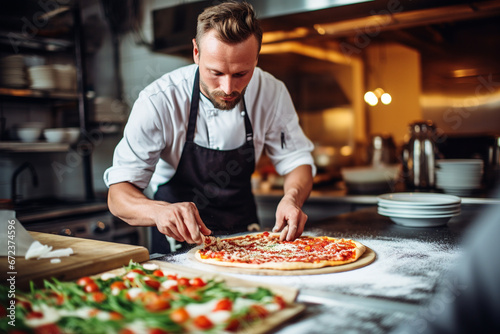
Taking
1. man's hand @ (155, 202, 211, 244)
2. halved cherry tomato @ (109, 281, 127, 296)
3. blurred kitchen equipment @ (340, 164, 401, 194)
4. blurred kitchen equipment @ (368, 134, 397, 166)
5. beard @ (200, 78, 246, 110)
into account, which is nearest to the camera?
halved cherry tomato @ (109, 281, 127, 296)

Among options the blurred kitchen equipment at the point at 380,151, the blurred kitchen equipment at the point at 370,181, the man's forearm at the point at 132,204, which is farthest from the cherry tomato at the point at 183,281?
the blurred kitchen equipment at the point at 380,151

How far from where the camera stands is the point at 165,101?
192cm

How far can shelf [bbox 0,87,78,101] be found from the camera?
3.05 m

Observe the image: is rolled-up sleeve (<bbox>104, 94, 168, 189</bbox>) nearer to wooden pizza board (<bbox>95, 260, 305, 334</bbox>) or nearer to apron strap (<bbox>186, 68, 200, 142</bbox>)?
apron strap (<bbox>186, 68, 200, 142</bbox>)

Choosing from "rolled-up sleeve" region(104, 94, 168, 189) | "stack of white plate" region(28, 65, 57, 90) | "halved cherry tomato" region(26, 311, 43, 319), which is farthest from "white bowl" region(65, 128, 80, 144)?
"halved cherry tomato" region(26, 311, 43, 319)

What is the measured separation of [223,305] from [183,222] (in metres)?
0.56

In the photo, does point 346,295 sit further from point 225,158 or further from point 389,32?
point 389,32

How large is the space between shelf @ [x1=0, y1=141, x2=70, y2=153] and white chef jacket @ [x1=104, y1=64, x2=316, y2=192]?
140 centimetres

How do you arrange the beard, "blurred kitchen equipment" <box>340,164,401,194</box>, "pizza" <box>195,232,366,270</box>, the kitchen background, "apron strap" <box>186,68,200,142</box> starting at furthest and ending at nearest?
"blurred kitchen equipment" <box>340,164,401,194</box> < the kitchen background < "apron strap" <box>186,68,200,142</box> < the beard < "pizza" <box>195,232,366,270</box>

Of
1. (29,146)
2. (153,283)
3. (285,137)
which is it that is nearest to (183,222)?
(153,283)

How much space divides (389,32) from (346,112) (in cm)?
281

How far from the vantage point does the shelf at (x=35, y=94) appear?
10.00 feet

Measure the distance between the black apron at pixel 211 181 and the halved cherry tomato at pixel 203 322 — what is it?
1110mm

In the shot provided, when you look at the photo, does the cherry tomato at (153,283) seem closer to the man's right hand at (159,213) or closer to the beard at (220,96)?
the man's right hand at (159,213)
